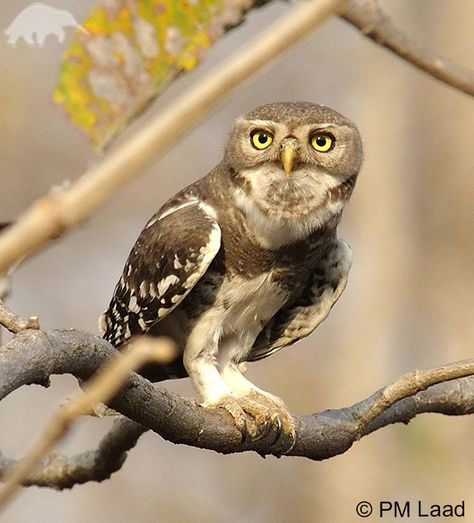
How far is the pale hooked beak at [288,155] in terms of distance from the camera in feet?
14.5

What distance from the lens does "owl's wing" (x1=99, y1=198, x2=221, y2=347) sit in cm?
441

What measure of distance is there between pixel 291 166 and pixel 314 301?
0.84 metres

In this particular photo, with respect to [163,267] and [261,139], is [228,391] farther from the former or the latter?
[261,139]

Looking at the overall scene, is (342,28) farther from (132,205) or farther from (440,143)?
(132,205)

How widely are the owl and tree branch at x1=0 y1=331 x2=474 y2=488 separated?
1.47 ft

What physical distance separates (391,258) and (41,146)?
12.7ft

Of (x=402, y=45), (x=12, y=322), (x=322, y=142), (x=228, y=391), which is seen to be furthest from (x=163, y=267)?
(x=402, y=45)

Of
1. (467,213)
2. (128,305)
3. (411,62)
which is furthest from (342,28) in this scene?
(411,62)

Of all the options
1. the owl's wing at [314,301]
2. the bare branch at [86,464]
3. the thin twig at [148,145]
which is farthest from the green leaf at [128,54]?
the thin twig at [148,145]

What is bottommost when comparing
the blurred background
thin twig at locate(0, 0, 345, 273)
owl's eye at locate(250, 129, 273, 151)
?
thin twig at locate(0, 0, 345, 273)

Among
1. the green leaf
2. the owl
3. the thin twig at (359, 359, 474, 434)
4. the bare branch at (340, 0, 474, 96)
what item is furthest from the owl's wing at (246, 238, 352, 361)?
the bare branch at (340, 0, 474, 96)

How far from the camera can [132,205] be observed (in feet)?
36.4

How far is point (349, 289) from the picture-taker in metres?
12.1

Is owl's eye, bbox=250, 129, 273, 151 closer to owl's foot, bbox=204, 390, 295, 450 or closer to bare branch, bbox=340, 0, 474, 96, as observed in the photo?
owl's foot, bbox=204, 390, 295, 450
